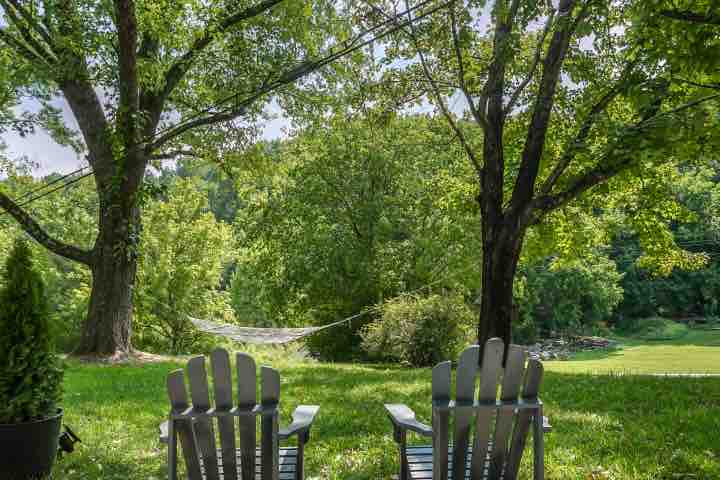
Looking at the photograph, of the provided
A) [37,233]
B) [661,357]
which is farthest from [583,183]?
[661,357]

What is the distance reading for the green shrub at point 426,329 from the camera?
448 inches

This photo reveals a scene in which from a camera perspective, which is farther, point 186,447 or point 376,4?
point 376,4

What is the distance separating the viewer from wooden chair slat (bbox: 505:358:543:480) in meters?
2.16

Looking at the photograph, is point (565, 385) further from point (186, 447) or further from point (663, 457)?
point (186, 447)

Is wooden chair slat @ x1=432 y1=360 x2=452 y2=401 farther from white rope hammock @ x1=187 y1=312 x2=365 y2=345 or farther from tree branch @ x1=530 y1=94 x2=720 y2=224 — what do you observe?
white rope hammock @ x1=187 y1=312 x2=365 y2=345

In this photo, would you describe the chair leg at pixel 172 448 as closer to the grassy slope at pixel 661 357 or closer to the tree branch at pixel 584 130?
the tree branch at pixel 584 130

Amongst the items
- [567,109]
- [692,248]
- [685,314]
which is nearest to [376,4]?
[567,109]

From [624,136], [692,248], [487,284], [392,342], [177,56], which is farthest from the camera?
[692,248]

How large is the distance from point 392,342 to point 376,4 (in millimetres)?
6885

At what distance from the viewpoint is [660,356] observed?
22.6 m

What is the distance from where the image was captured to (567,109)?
896cm

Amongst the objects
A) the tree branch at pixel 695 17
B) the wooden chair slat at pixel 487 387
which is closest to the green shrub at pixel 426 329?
the tree branch at pixel 695 17

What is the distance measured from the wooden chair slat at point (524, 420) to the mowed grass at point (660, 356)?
15.3 m

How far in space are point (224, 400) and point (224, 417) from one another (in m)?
0.07
